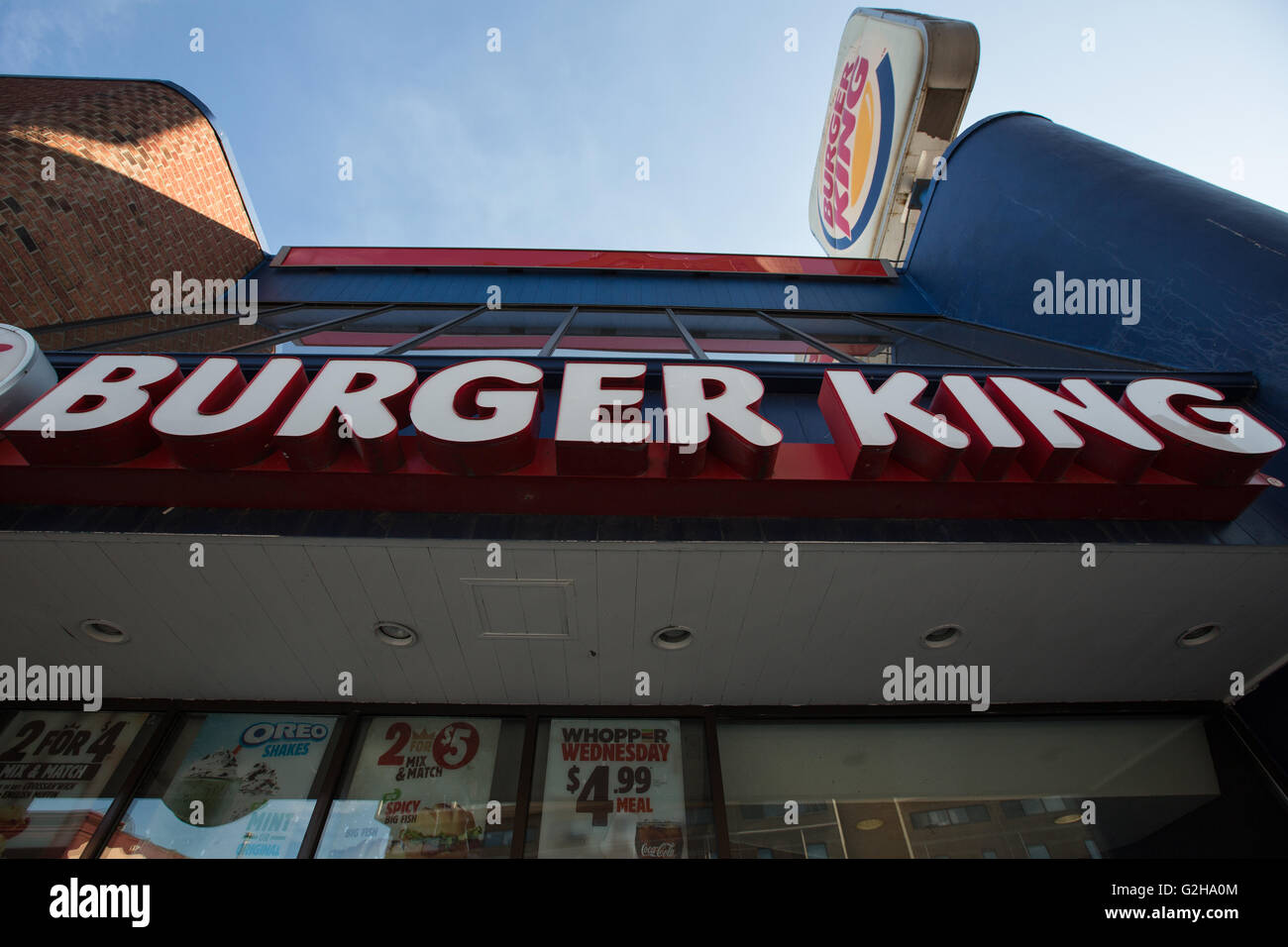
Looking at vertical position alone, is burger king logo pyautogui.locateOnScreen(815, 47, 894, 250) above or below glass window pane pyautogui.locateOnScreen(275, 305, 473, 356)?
above

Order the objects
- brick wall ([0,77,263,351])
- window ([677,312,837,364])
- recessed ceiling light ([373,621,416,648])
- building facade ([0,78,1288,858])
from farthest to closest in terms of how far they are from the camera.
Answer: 1. window ([677,312,837,364])
2. brick wall ([0,77,263,351])
3. recessed ceiling light ([373,621,416,648])
4. building facade ([0,78,1288,858])

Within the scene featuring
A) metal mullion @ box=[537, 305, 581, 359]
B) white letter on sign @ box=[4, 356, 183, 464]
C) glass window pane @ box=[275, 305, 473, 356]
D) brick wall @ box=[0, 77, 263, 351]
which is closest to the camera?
white letter on sign @ box=[4, 356, 183, 464]

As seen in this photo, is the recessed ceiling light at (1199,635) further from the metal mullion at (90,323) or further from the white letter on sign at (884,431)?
the metal mullion at (90,323)

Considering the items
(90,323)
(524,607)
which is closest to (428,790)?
(524,607)

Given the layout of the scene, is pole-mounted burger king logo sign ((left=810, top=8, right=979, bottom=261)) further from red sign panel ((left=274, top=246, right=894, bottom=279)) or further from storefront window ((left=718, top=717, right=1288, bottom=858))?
storefront window ((left=718, top=717, right=1288, bottom=858))

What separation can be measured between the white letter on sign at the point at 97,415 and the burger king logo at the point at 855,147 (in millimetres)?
14394

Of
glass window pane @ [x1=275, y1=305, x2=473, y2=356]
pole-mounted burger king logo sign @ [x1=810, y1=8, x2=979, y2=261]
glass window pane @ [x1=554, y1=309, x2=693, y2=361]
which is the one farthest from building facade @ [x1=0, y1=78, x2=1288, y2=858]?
pole-mounted burger king logo sign @ [x1=810, y1=8, x2=979, y2=261]

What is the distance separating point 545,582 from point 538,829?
2.25 meters

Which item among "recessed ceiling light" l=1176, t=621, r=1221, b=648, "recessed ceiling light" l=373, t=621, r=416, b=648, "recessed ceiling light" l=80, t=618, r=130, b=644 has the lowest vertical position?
"recessed ceiling light" l=1176, t=621, r=1221, b=648

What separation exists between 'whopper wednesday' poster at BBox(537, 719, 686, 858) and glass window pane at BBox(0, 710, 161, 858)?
355 cm

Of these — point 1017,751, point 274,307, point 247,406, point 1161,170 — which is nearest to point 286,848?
point 247,406

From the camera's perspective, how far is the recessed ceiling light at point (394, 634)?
15.0ft

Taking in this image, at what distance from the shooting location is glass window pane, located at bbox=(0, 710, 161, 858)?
478 cm

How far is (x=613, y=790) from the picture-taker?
204 inches
